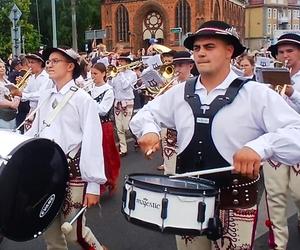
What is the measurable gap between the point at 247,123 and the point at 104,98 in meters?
4.73

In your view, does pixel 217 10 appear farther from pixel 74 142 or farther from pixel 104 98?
pixel 74 142

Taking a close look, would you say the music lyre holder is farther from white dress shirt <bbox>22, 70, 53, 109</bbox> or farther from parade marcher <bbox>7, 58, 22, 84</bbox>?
parade marcher <bbox>7, 58, 22, 84</bbox>

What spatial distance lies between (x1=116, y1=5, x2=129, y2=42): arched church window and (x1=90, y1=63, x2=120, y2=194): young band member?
183 ft

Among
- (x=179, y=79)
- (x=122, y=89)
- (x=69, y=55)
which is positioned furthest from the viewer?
(x=122, y=89)

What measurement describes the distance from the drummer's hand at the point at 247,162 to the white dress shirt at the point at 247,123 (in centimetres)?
A: 5

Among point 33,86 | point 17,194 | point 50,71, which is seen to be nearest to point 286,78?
point 50,71

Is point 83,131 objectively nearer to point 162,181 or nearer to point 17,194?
point 17,194

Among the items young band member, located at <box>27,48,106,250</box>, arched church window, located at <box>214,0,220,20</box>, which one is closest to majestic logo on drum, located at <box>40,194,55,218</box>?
young band member, located at <box>27,48,106,250</box>

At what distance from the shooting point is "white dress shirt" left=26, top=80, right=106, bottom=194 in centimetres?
376

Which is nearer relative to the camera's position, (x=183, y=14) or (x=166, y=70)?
(x=166, y=70)

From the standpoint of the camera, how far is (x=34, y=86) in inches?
328

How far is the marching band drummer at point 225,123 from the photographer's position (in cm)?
294

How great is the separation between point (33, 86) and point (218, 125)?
585 centimetres

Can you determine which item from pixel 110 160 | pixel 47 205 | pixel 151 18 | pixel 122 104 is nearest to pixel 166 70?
pixel 122 104
